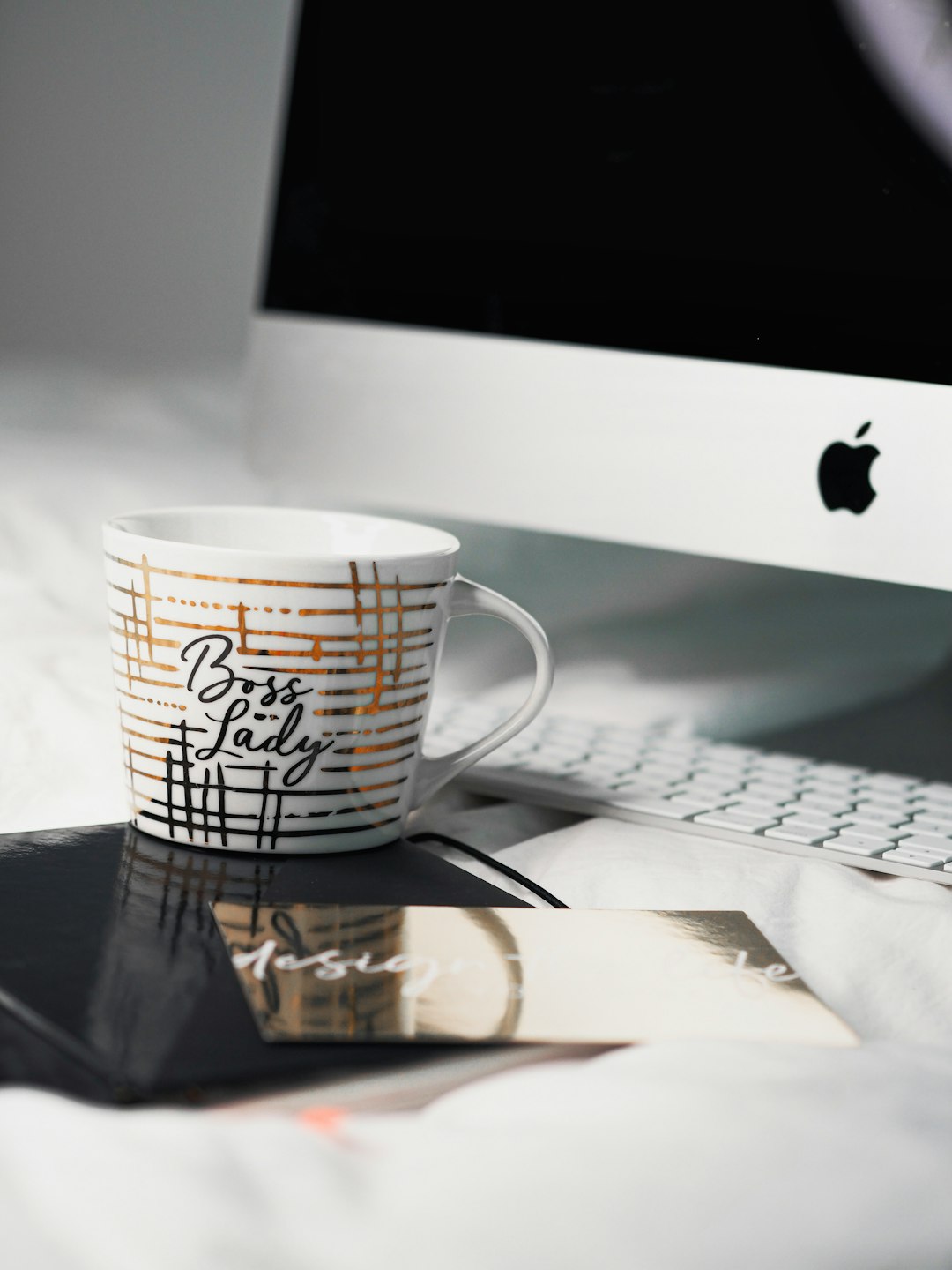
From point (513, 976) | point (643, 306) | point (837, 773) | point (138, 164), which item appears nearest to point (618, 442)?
point (643, 306)

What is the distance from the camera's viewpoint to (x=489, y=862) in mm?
395

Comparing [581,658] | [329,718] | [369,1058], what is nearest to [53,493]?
[581,658]

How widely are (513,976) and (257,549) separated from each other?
0.68 feet

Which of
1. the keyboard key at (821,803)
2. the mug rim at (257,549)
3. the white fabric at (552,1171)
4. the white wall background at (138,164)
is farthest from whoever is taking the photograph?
the white wall background at (138,164)

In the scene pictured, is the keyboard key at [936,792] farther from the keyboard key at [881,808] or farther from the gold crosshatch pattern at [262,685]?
the gold crosshatch pattern at [262,685]

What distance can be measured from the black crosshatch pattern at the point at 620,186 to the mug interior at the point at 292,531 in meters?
0.18

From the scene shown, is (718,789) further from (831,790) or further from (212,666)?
(212,666)

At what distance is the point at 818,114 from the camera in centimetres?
52

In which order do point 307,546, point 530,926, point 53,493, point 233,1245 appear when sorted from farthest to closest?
point 53,493 → point 307,546 → point 530,926 → point 233,1245

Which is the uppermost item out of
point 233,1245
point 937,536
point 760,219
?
point 760,219

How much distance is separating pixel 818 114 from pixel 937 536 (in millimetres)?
181

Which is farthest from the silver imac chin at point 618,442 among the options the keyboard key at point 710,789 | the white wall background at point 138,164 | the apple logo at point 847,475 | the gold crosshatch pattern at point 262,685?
the white wall background at point 138,164

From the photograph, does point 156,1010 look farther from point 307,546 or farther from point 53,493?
point 53,493

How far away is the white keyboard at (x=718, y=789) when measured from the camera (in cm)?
42
